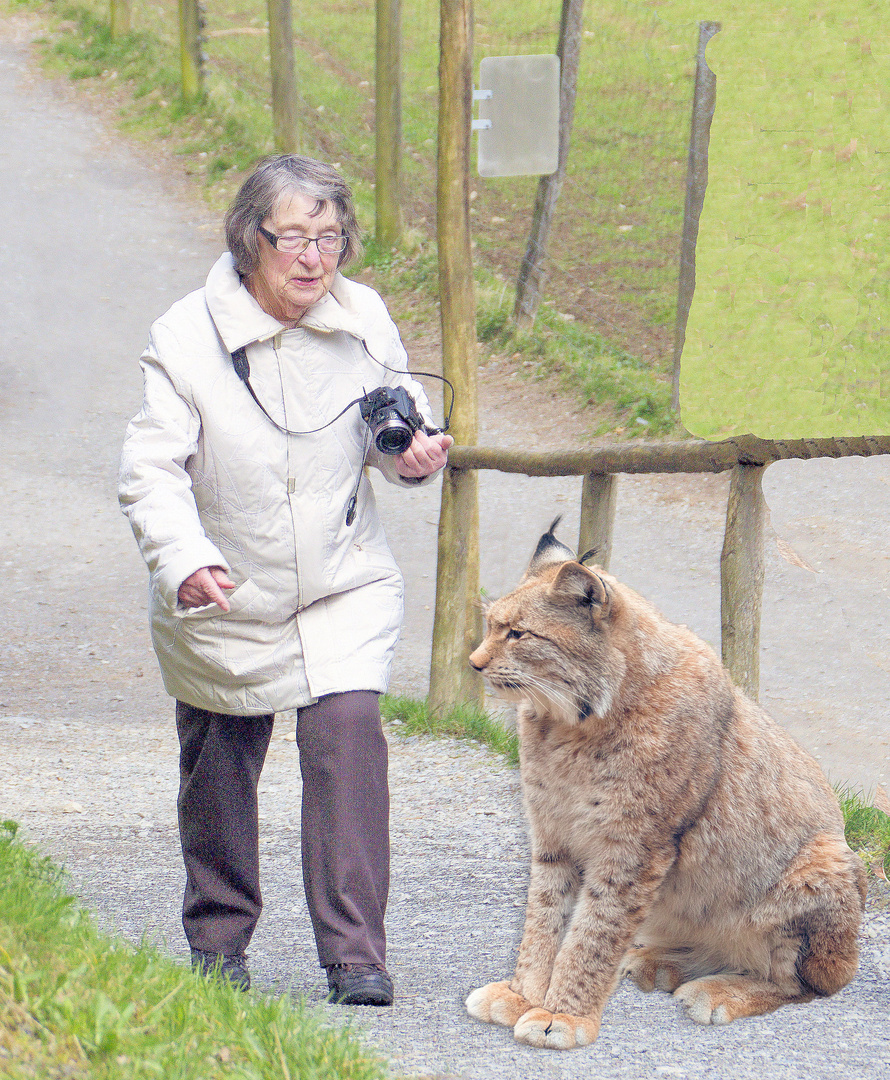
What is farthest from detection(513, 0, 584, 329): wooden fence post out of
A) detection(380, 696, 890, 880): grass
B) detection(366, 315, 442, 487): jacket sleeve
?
detection(366, 315, 442, 487): jacket sleeve

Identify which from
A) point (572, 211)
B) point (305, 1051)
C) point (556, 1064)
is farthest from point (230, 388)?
point (572, 211)

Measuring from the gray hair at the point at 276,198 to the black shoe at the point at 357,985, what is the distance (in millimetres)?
1701

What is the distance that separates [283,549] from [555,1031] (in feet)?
4.31

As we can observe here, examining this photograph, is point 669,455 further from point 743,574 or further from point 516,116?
point 516,116

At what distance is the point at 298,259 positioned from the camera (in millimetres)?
2926

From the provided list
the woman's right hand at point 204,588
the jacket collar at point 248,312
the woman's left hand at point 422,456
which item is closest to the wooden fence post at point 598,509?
the woman's left hand at point 422,456

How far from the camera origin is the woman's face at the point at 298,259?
293 cm

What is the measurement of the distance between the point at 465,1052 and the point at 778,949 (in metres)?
0.88

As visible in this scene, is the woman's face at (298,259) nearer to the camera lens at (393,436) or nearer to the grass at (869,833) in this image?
the camera lens at (393,436)

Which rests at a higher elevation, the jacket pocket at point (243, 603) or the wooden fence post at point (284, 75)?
the wooden fence post at point (284, 75)

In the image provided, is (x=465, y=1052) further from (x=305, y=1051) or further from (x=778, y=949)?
(x=778, y=949)

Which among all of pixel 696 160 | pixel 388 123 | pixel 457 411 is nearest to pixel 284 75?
pixel 388 123

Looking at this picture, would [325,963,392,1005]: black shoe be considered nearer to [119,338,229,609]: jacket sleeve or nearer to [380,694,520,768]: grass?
[119,338,229,609]: jacket sleeve

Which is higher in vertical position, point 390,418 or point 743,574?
point 390,418
